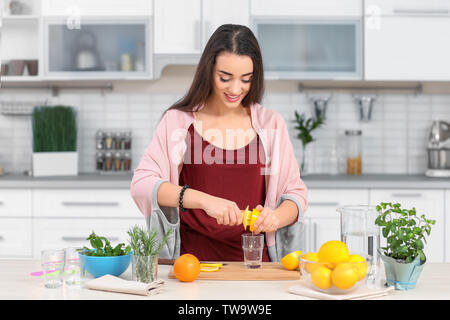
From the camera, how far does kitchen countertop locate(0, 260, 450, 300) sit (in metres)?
1.36

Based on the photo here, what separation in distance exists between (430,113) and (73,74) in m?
2.50

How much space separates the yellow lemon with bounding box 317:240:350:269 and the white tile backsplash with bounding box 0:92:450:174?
265cm

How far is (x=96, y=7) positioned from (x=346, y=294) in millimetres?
2930

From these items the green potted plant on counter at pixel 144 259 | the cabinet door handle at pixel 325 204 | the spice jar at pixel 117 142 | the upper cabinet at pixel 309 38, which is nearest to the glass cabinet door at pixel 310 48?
the upper cabinet at pixel 309 38

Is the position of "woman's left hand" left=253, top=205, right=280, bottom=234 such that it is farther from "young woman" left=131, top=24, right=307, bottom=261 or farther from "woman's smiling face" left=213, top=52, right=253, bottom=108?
"woman's smiling face" left=213, top=52, right=253, bottom=108

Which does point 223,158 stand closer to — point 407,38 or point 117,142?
point 117,142

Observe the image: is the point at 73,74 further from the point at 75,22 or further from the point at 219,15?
the point at 219,15

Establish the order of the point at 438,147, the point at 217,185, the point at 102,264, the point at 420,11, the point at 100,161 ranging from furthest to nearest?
the point at 100,161 < the point at 438,147 < the point at 420,11 < the point at 217,185 < the point at 102,264

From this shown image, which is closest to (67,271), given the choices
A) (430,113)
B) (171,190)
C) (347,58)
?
(171,190)

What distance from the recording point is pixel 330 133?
4.00m

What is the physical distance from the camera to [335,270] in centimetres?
132

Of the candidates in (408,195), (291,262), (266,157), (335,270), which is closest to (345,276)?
(335,270)

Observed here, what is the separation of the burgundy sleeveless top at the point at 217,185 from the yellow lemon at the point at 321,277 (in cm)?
68

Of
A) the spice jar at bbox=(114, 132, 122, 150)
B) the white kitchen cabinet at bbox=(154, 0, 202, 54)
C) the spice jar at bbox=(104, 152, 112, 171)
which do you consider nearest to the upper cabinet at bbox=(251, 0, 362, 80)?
the white kitchen cabinet at bbox=(154, 0, 202, 54)
